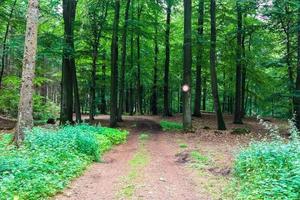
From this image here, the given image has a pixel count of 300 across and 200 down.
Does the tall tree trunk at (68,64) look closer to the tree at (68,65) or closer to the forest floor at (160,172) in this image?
the tree at (68,65)

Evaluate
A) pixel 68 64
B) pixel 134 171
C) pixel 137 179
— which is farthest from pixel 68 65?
pixel 137 179

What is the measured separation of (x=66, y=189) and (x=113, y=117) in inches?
523

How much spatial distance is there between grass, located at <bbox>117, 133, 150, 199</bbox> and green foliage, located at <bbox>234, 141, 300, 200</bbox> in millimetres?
2333

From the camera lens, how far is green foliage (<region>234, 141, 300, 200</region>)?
6.25 m

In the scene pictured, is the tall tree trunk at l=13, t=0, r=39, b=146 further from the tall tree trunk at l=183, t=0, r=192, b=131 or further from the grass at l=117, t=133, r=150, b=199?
the tall tree trunk at l=183, t=0, r=192, b=131

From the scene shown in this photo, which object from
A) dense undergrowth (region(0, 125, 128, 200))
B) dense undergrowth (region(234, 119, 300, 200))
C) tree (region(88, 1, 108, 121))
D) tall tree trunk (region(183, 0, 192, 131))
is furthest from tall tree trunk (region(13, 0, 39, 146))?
tree (region(88, 1, 108, 121))

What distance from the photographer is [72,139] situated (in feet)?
36.2

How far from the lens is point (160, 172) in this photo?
966 cm

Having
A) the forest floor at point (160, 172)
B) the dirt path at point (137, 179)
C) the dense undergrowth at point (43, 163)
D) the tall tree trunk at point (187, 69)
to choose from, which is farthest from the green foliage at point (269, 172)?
the tall tree trunk at point (187, 69)

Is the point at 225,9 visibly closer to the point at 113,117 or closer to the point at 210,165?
the point at 113,117

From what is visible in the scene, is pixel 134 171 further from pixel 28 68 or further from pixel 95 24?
pixel 95 24

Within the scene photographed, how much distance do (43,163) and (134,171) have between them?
2.60m

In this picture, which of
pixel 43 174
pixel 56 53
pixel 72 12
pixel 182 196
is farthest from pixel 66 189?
pixel 72 12

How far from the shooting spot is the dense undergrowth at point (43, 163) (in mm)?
6770
